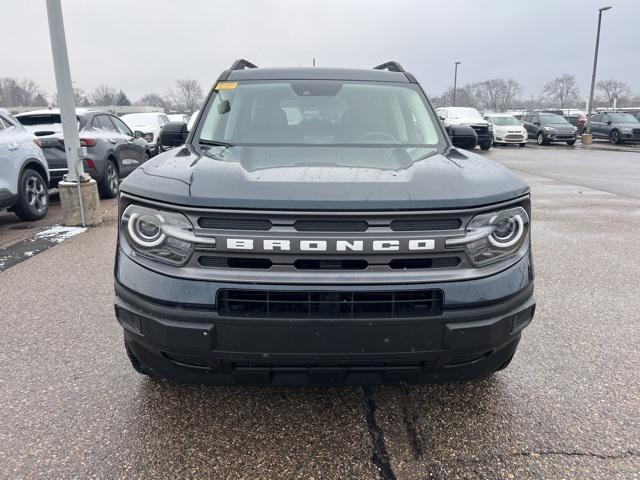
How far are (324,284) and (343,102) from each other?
188 centimetres

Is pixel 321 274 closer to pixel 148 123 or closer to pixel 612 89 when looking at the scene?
pixel 148 123

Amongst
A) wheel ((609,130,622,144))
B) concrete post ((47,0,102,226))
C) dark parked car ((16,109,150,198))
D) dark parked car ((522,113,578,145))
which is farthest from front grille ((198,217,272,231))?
wheel ((609,130,622,144))

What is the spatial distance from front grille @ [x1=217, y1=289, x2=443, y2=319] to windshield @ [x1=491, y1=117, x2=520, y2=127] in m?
25.2

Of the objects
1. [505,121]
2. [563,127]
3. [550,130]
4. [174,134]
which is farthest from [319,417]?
[563,127]

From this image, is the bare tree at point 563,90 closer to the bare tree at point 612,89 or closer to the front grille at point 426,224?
the bare tree at point 612,89

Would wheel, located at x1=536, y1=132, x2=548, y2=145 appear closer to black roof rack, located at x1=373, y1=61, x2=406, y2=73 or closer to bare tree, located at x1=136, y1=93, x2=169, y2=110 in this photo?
black roof rack, located at x1=373, y1=61, x2=406, y2=73

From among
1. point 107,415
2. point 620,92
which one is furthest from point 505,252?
point 620,92

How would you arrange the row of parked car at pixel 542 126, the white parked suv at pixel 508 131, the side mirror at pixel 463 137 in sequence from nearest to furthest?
the side mirror at pixel 463 137 → the row of parked car at pixel 542 126 → the white parked suv at pixel 508 131

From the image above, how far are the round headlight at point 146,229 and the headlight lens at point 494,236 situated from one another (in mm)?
1170

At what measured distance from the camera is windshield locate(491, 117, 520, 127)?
2476 centimetres

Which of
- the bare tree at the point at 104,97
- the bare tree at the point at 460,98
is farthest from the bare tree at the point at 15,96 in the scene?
the bare tree at the point at 460,98

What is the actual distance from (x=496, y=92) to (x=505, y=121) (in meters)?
83.2

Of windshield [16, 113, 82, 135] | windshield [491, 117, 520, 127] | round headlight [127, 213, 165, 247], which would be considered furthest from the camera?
windshield [491, 117, 520, 127]

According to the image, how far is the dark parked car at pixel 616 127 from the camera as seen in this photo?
1032 inches
